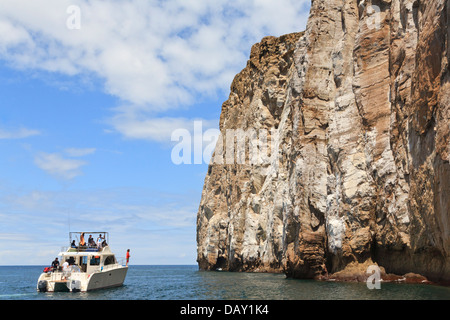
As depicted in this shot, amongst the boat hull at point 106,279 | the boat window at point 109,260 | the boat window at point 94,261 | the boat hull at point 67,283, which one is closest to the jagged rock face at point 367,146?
the boat hull at point 106,279

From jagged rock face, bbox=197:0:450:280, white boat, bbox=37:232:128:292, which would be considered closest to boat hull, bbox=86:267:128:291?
white boat, bbox=37:232:128:292

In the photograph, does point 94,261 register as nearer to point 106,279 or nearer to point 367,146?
point 106,279

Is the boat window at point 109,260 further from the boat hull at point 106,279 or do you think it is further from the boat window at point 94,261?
the boat window at point 94,261

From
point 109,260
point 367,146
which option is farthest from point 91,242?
point 367,146

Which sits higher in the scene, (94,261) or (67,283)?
(94,261)

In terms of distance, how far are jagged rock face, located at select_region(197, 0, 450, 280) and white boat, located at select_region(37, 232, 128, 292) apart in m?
15.2

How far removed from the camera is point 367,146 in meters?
34.9

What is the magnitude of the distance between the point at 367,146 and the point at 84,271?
2239 cm

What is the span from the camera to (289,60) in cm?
6419

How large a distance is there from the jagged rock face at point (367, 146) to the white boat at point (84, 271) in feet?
49.8

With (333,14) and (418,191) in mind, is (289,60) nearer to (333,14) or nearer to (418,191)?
(333,14)
